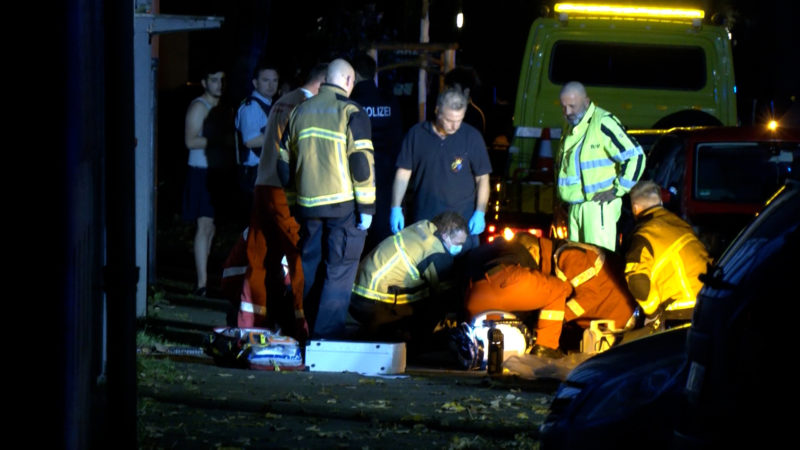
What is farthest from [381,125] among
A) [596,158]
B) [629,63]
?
[629,63]

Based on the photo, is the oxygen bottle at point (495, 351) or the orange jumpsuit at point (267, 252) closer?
the oxygen bottle at point (495, 351)

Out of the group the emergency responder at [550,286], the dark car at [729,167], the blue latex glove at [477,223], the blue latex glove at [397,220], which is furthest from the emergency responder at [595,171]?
the blue latex glove at [397,220]

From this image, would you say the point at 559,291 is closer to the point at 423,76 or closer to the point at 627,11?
the point at 627,11

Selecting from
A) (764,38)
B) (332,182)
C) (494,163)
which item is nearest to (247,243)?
(332,182)

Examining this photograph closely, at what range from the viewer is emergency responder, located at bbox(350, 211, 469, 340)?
8875mm

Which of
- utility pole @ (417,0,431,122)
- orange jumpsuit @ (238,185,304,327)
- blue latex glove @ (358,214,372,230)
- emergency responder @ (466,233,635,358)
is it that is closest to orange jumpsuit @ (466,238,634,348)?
emergency responder @ (466,233,635,358)

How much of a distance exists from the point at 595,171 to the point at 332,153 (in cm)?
221

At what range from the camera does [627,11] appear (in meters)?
13.0

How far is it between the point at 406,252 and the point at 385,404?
75.9 inches

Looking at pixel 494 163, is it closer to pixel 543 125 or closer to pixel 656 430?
pixel 543 125

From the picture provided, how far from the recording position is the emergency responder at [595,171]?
9.63 m

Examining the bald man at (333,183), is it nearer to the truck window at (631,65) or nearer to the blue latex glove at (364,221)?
the blue latex glove at (364,221)

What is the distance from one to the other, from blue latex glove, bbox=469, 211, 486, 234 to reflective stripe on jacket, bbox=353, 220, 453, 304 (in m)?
0.89

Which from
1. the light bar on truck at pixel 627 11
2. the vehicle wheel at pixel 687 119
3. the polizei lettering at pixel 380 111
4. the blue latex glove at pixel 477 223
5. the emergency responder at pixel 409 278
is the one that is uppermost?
the light bar on truck at pixel 627 11
